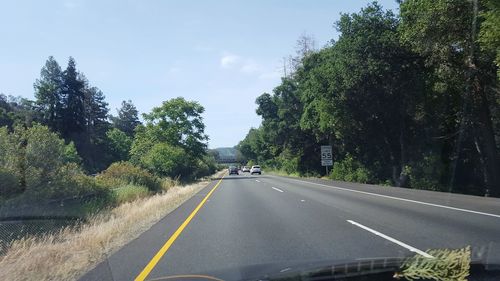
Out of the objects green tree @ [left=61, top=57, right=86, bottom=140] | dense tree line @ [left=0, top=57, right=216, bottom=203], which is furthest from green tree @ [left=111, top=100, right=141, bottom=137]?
green tree @ [left=61, top=57, right=86, bottom=140]

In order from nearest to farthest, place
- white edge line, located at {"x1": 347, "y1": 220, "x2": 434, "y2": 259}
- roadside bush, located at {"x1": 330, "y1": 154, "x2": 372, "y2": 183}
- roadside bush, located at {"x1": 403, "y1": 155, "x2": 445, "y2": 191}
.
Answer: white edge line, located at {"x1": 347, "y1": 220, "x2": 434, "y2": 259} < roadside bush, located at {"x1": 403, "y1": 155, "x2": 445, "y2": 191} < roadside bush, located at {"x1": 330, "y1": 154, "x2": 372, "y2": 183}

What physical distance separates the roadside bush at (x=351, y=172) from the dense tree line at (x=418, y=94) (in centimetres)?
12

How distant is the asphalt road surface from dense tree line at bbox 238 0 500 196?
935 centimetres

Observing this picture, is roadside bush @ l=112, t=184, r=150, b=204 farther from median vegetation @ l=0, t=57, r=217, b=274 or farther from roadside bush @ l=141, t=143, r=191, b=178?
roadside bush @ l=141, t=143, r=191, b=178

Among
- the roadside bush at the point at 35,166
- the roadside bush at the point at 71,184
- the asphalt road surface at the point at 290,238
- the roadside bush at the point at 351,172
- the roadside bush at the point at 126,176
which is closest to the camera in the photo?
the asphalt road surface at the point at 290,238

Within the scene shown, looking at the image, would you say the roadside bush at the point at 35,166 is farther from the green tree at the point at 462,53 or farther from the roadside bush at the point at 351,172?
the roadside bush at the point at 351,172

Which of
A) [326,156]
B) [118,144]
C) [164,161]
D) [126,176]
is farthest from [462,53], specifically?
[118,144]

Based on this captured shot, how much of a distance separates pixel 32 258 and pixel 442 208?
12524 millimetres

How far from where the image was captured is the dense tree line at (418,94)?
24547 mm

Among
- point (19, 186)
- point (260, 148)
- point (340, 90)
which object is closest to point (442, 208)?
point (19, 186)

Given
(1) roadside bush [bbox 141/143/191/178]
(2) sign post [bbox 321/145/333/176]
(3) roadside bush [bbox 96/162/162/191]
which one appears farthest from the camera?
(1) roadside bush [bbox 141/143/191/178]

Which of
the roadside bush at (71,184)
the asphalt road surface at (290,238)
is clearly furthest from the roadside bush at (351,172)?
the asphalt road surface at (290,238)

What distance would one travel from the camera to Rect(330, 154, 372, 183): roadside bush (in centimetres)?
4666

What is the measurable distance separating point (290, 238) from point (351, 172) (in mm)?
38814
